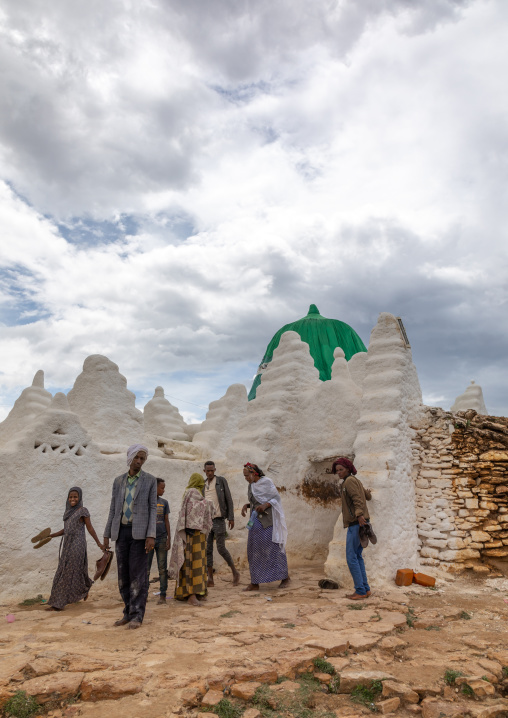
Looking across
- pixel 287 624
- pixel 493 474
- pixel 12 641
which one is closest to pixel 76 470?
pixel 12 641

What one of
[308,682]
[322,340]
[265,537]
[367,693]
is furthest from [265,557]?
[322,340]

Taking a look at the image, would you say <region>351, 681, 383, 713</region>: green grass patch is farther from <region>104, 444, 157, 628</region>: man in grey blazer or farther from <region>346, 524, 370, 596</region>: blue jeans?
<region>346, 524, 370, 596</region>: blue jeans

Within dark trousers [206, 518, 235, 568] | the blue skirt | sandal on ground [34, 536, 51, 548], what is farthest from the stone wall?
sandal on ground [34, 536, 51, 548]

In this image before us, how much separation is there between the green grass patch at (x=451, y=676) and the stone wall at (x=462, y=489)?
318 cm

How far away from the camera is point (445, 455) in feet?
22.3

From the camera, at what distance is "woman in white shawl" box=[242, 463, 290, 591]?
5977 millimetres

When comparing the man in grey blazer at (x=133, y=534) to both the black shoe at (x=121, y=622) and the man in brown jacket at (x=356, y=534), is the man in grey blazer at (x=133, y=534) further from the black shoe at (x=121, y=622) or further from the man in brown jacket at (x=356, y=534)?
the man in brown jacket at (x=356, y=534)

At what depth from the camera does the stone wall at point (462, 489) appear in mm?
6293

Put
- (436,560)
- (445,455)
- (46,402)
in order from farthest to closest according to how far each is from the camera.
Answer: (46,402)
(445,455)
(436,560)

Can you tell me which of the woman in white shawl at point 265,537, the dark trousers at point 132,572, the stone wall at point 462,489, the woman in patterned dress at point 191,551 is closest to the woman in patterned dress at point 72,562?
the dark trousers at point 132,572

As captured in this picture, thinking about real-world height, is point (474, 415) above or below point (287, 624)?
above

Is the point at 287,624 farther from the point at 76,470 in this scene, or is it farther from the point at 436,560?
the point at 76,470

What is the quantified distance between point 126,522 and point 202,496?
1223 millimetres

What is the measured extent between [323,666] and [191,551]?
2.29 meters
